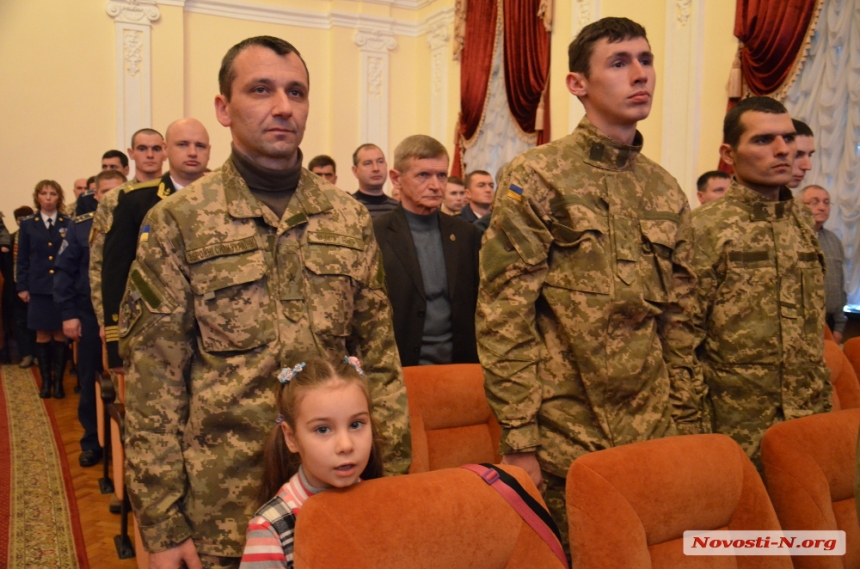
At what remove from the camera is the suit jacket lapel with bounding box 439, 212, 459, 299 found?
2.72 meters

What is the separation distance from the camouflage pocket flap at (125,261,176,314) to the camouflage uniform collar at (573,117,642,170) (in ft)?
3.32

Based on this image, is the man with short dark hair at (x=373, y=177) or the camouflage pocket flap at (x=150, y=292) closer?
the camouflage pocket flap at (x=150, y=292)

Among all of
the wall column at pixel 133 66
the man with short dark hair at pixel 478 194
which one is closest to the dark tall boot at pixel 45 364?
the wall column at pixel 133 66

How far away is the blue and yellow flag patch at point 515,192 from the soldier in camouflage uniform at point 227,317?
0.44m

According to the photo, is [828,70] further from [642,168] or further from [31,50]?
[31,50]

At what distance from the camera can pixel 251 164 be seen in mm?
1509

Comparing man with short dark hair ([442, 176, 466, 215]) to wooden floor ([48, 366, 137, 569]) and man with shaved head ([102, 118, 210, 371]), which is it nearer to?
man with shaved head ([102, 118, 210, 371])

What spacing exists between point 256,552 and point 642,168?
1.28m

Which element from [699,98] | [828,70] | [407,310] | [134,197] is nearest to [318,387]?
[407,310]

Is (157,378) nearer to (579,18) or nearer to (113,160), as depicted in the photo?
(113,160)

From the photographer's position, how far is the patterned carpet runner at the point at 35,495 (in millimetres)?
2907

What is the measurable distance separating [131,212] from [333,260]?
1620 millimetres

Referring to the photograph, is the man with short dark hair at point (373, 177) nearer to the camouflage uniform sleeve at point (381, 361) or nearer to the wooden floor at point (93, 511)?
the wooden floor at point (93, 511)

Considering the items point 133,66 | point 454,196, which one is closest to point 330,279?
point 454,196
